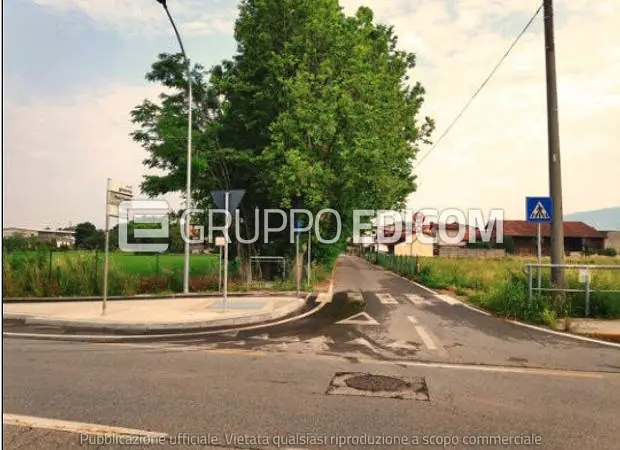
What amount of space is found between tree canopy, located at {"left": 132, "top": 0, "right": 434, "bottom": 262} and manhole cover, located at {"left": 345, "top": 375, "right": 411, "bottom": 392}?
42.7ft

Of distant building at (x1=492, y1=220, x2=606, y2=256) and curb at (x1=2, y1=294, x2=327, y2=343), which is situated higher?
distant building at (x1=492, y1=220, x2=606, y2=256)

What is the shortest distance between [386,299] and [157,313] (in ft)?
25.3

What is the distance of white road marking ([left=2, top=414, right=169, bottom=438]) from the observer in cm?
402

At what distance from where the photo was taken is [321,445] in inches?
151

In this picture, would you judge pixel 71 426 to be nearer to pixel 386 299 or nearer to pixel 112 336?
pixel 112 336

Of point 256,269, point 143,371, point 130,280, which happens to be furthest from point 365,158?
point 143,371

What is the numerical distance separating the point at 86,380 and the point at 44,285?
12836 millimetres

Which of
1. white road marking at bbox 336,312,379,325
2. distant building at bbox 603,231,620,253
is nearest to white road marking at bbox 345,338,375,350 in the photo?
white road marking at bbox 336,312,379,325

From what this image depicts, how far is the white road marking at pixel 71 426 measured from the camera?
13.2ft

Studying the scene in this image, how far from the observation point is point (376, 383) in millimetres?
5676

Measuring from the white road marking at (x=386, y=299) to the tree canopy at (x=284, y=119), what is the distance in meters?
4.90

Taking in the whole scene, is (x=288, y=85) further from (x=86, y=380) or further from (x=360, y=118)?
(x=86, y=380)

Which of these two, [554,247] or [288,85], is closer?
[554,247]

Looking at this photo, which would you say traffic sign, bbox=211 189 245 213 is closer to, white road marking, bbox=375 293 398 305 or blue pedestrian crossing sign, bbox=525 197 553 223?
white road marking, bbox=375 293 398 305
